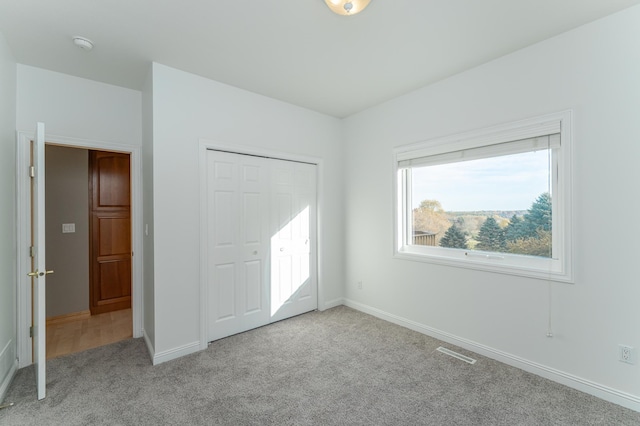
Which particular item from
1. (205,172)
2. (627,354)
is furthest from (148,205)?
(627,354)

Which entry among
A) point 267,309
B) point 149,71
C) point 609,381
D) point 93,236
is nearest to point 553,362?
point 609,381

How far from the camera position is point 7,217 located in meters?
2.35

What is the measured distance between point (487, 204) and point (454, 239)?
0.49m

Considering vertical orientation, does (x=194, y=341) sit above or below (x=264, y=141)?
below

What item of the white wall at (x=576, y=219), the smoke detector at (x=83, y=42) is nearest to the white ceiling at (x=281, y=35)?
the smoke detector at (x=83, y=42)

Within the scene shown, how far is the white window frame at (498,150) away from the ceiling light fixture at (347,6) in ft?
5.18

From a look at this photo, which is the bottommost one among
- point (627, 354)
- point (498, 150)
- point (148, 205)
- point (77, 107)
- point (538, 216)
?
point (627, 354)

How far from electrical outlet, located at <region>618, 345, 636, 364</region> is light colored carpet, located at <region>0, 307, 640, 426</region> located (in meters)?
0.32

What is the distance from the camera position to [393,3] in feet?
6.24

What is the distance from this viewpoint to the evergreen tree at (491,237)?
2.76 meters

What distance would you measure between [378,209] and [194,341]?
245 centimetres

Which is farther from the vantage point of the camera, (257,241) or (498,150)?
(257,241)

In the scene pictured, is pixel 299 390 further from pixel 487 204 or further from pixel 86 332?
pixel 86 332

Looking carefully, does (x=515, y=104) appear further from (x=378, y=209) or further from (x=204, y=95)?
(x=204, y=95)
